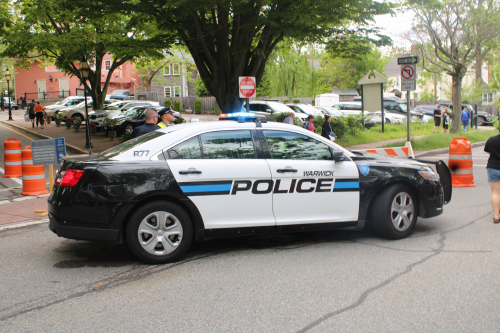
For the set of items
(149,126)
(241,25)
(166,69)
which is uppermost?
(166,69)

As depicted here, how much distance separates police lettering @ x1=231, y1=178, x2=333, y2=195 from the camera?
5.44 metres

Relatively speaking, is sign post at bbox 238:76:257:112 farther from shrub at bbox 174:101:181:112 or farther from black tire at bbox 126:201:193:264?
shrub at bbox 174:101:181:112

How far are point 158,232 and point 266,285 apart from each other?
4.56 ft

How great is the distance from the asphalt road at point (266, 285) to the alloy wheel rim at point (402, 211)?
0.82 ft

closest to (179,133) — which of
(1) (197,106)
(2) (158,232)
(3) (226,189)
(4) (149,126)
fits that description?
(3) (226,189)

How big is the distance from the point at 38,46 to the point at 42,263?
22.2m

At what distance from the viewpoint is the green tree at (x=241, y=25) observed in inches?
581

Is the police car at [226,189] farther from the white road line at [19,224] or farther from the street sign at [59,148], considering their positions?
the street sign at [59,148]

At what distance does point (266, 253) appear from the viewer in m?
5.68

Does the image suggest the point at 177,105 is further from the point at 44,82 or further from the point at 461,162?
the point at 461,162

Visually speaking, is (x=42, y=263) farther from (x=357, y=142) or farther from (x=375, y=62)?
(x=375, y=62)

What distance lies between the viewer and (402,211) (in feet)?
20.1

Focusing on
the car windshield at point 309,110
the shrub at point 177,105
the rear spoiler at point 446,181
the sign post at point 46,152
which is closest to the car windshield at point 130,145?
the rear spoiler at point 446,181

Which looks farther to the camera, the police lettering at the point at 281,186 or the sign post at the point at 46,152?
the sign post at the point at 46,152
